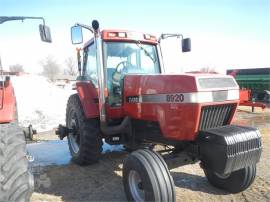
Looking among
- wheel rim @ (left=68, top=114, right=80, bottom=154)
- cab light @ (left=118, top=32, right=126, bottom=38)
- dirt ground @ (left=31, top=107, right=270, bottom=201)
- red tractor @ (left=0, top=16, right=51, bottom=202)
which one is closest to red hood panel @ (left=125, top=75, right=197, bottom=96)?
cab light @ (left=118, top=32, right=126, bottom=38)

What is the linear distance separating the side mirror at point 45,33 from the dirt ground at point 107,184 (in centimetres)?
203

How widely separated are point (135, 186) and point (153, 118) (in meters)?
0.91

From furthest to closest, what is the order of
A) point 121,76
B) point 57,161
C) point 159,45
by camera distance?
point 57,161 < point 159,45 < point 121,76

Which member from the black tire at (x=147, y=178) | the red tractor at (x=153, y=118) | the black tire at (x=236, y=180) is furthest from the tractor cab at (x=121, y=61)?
the black tire at (x=236, y=180)

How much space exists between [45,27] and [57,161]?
282 centimetres

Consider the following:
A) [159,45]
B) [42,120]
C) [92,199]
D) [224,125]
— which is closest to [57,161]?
[92,199]

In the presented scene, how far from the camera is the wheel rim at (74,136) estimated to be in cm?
592

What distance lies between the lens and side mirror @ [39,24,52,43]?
4066 mm

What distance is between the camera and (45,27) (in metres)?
4.07

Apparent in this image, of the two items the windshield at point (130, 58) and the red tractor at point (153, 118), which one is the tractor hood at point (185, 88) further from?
the windshield at point (130, 58)

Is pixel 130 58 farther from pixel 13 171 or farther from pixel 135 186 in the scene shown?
pixel 13 171

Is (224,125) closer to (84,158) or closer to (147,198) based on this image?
(147,198)

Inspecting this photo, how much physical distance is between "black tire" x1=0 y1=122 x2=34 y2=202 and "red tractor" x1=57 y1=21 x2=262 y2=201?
1.35m

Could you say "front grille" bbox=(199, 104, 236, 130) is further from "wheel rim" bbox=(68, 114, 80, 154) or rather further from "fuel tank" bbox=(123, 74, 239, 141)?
"wheel rim" bbox=(68, 114, 80, 154)
